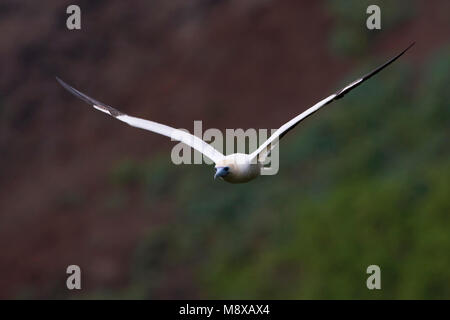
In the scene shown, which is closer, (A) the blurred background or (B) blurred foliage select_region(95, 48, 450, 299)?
(B) blurred foliage select_region(95, 48, 450, 299)

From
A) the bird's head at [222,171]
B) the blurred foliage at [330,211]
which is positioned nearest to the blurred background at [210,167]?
the blurred foliage at [330,211]

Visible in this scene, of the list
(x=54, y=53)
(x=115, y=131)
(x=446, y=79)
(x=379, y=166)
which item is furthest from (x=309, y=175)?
(x=54, y=53)

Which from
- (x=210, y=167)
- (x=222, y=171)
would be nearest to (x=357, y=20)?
(x=210, y=167)

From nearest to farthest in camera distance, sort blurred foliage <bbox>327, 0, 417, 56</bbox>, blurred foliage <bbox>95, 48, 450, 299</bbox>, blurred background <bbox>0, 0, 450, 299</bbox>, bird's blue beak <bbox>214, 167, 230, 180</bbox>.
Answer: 1. bird's blue beak <bbox>214, 167, 230, 180</bbox>
2. blurred foliage <bbox>95, 48, 450, 299</bbox>
3. blurred background <bbox>0, 0, 450, 299</bbox>
4. blurred foliage <bbox>327, 0, 417, 56</bbox>

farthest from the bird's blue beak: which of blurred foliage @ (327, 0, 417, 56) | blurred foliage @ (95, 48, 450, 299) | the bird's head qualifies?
blurred foliage @ (327, 0, 417, 56)

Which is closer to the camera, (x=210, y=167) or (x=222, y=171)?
(x=222, y=171)

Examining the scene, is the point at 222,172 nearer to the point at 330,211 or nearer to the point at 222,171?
the point at 222,171

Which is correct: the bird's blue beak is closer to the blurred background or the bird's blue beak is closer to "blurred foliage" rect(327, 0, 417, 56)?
the blurred background
